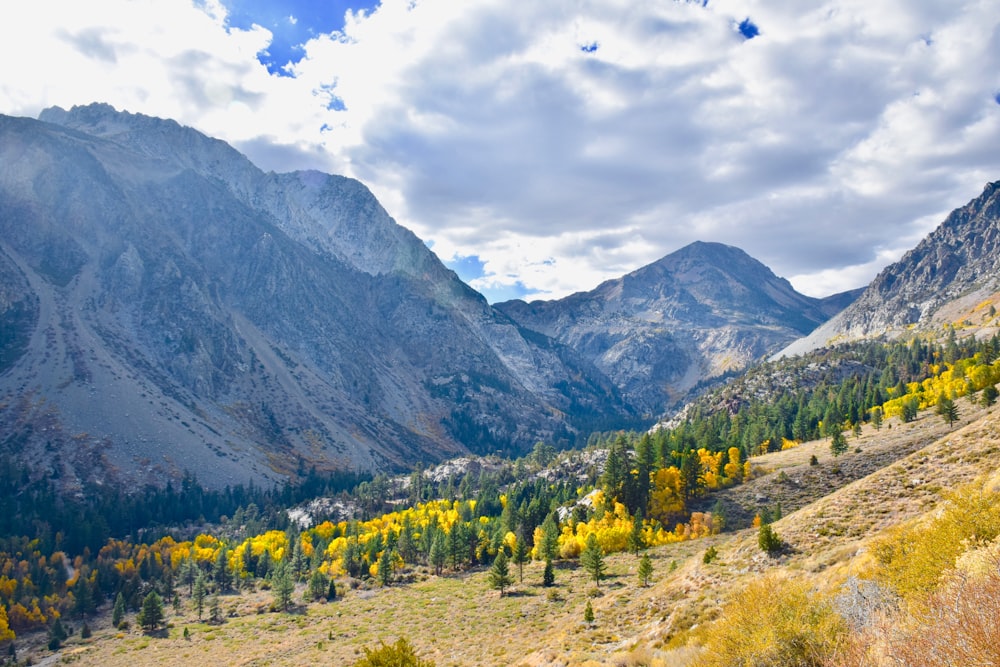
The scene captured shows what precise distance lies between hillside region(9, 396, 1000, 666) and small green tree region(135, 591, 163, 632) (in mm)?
3026

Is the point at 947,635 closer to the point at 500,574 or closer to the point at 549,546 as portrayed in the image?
the point at 500,574

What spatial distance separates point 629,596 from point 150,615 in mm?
88619

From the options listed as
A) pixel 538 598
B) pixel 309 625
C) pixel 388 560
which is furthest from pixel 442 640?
pixel 388 560

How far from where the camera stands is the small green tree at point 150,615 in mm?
91688

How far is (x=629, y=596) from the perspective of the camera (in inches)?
1962

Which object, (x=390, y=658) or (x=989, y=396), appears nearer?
(x=390, y=658)

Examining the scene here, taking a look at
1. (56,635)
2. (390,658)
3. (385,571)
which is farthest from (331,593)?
(390,658)

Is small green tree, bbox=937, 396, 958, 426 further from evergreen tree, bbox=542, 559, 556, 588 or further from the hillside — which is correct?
evergreen tree, bbox=542, 559, 556, 588

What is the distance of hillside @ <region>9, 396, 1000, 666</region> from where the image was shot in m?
33.2

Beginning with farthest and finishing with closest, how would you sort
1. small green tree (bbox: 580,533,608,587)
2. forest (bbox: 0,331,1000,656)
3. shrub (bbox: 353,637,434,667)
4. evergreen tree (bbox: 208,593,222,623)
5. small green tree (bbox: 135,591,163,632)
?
evergreen tree (bbox: 208,593,222,623), forest (bbox: 0,331,1000,656), small green tree (bbox: 135,591,163,632), small green tree (bbox: 580,533,608,587), shrub (bbox: 353,637,434,667)

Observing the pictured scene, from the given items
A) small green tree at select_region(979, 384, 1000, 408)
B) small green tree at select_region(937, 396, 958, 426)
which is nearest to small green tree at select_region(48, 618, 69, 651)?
small green tree at select_region(937, 396, 958, 426)

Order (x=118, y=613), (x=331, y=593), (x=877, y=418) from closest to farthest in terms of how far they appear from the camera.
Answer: (x=331, y=593), (x=118, y=613), (x=877, y=418)

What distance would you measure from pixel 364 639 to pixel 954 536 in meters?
64.8

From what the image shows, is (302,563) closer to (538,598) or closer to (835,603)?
(538,598)
